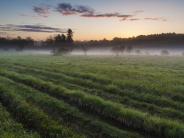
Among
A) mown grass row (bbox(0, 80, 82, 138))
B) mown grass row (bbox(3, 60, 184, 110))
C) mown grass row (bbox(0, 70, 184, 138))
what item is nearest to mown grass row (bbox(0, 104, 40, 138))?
mown grass row (bbox(0, 80, 82, 138))

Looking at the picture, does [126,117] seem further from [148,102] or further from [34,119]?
[34,119]

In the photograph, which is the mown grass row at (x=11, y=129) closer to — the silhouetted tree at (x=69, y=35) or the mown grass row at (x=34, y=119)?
the mown grass row at (x=34, y=119)

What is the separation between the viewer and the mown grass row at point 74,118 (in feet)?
48.6

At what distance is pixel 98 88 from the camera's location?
28.2 meters

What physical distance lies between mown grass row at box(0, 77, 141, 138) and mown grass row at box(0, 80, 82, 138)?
651 mm

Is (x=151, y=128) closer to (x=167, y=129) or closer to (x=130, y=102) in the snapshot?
(x=167, y=129)

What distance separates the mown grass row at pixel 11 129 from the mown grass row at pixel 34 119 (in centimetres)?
47

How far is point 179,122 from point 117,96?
315 inches

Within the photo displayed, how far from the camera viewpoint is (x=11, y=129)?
14945 mm

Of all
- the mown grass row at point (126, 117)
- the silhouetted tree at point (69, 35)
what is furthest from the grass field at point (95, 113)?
the silhouetted tree at point (69, 35)

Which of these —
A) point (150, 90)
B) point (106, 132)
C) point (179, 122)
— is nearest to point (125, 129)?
point (106, 132)

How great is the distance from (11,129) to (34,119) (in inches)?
82.6

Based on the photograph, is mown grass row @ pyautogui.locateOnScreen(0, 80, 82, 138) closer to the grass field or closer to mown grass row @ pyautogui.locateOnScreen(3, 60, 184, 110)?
the grass field

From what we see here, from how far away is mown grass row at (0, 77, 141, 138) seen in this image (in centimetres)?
1483
